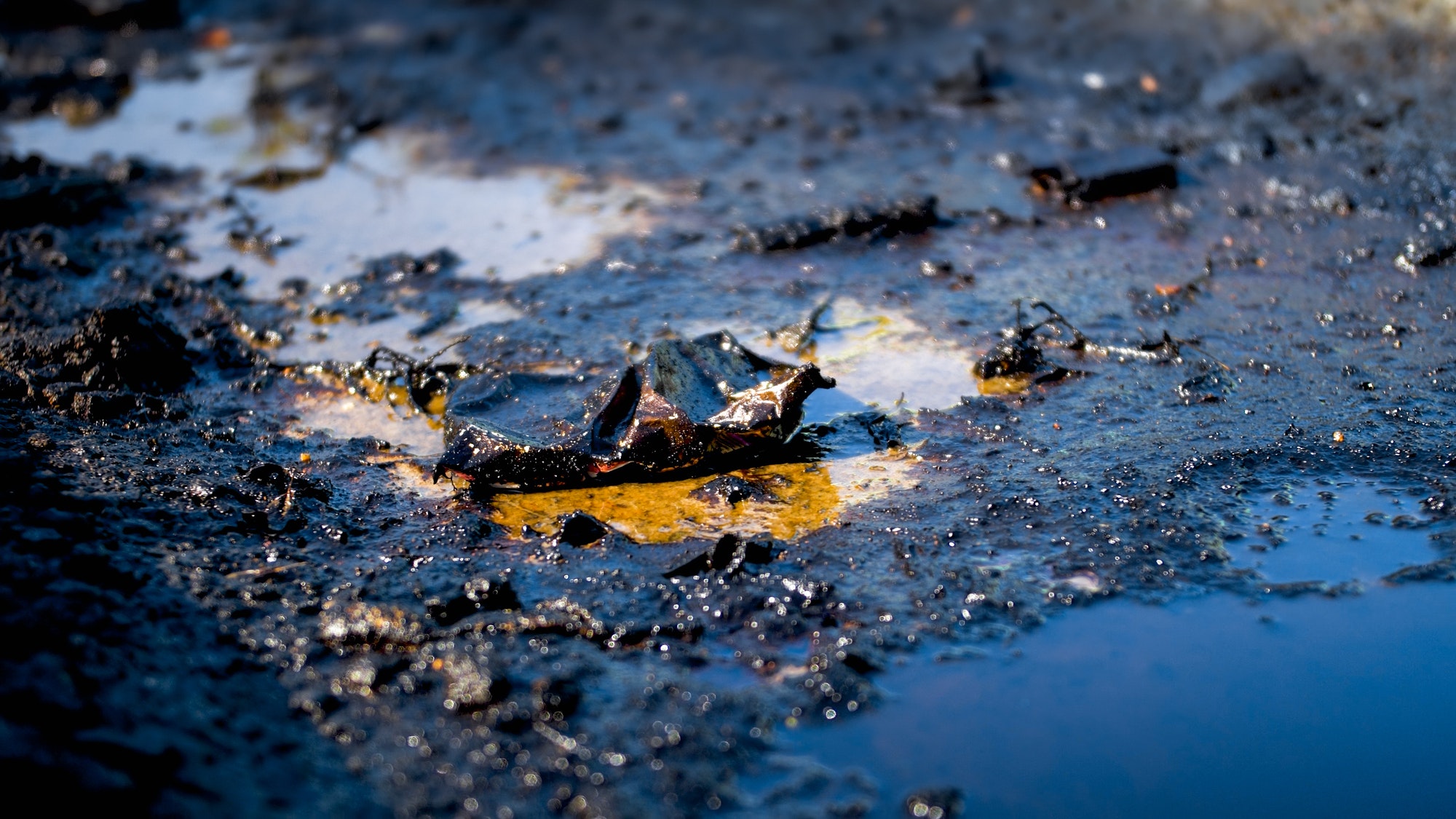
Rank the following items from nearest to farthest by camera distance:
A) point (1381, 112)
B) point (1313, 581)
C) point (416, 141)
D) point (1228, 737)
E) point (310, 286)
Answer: point (1228, 737) → point (1313, 581) → point (310, 286) → point (1381, 112) → point (416, 141)

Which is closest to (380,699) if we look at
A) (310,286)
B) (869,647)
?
(869,647)

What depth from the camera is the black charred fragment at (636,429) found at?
3395 millimetres

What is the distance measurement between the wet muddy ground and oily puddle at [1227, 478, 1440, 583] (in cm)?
2

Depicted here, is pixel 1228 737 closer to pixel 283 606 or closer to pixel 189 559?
pixel 283 606

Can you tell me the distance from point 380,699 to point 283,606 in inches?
17.8

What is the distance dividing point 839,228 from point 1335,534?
8.20 ft

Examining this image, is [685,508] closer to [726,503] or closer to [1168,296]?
[726,503]

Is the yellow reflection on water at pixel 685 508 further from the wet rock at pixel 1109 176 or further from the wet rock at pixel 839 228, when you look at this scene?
the wet rock at pixel 1109 176

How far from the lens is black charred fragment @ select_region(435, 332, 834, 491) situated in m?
3.39

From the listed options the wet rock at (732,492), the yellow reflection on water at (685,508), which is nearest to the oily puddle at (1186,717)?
the yellow reflection on water at (685,508)

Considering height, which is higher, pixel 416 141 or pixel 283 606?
pixel 416 141

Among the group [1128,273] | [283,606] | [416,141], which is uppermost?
[416,141]

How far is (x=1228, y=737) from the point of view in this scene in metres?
2.53

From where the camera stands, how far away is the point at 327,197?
5668mm
